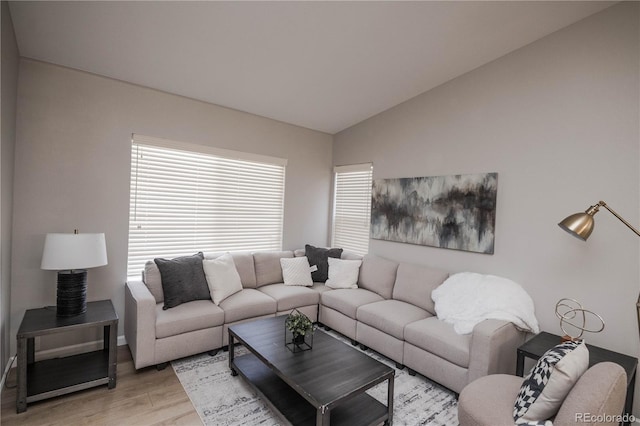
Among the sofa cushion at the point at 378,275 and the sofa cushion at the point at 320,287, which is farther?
the sofa cushion at the point at 320,287

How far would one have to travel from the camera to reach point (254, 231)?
4.33 metres

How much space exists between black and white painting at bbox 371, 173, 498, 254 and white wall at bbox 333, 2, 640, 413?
10cm

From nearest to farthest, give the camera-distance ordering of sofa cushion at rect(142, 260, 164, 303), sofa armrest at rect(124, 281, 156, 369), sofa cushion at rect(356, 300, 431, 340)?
sofa armrest at rect(124, 281, 156, 369), sofa cushion at rect(356, 300, 431, 340), sofa cushion at rect(142, 260, 164, 303)

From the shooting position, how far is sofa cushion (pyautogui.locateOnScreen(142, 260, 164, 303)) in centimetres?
310

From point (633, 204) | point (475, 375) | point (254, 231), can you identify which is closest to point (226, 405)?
point (475, 375)

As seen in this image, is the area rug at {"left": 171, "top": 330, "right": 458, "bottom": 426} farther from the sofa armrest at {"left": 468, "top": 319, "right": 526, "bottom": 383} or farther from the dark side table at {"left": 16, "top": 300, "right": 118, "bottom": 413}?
the dark side table at {"left": 16, "top": 300, "right": 118, "bottom": 413}

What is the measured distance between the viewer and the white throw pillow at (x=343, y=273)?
4.00 metres

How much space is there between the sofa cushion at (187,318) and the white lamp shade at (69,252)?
2.37ft


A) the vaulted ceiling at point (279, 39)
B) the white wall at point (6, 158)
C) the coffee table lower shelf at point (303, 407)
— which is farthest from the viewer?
the vaulted ceiling at point (279, 39)

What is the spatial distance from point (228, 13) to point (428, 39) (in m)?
1.70

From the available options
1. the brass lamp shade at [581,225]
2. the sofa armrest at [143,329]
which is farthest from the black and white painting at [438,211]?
the sofa armrest at [143,329]

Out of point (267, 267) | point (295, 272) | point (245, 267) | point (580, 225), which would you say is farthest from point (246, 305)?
point (580, 225)

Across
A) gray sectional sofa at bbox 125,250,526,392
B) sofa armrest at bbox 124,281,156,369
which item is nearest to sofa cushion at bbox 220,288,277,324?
gray sectional sofa at bbox 125,250,526,392

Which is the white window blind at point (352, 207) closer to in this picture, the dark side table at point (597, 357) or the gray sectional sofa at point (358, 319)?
the gray sectional sofa at point (358, 319)
